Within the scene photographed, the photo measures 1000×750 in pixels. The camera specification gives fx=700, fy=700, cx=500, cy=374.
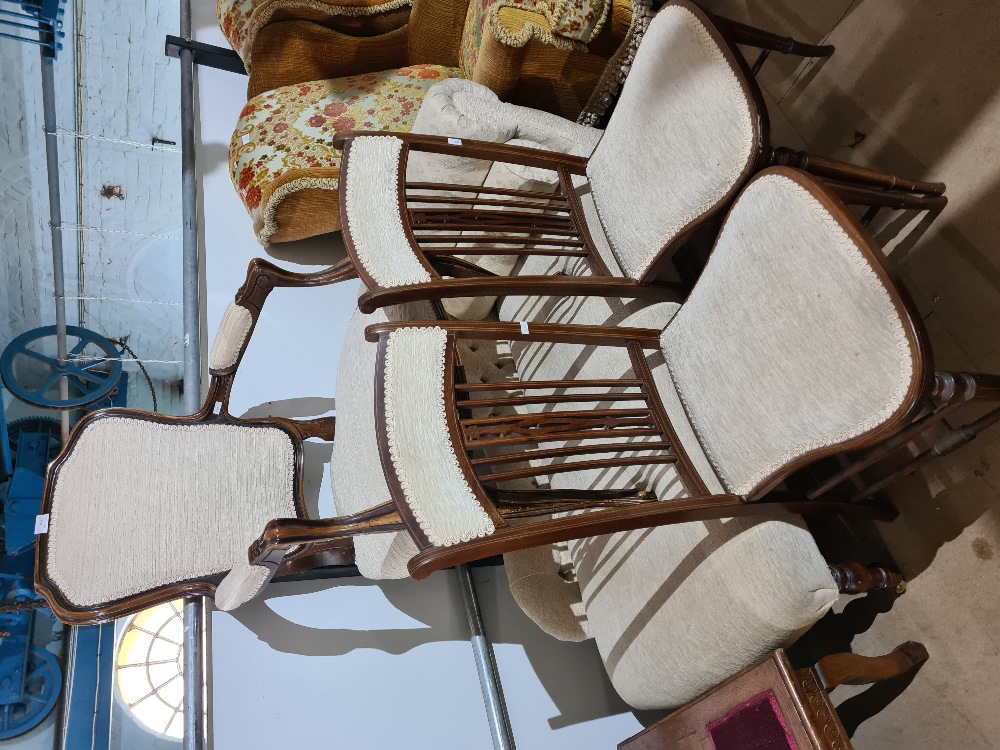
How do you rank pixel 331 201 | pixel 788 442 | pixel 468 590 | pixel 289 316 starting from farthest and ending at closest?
pixel 289 316
pixel 331 201
pixel 468 590
pixel 788 442

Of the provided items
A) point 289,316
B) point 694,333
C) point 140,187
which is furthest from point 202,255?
point 694,333

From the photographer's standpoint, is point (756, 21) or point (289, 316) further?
point (289, 316)

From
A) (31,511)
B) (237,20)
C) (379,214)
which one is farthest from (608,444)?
(31,511)

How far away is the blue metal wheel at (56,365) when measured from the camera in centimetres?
269

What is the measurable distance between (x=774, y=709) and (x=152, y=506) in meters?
1.32

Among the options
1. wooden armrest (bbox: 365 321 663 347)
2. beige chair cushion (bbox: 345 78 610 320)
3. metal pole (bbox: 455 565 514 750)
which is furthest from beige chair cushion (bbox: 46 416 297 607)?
beige chair cushion (bbox: 345 78 610 320)

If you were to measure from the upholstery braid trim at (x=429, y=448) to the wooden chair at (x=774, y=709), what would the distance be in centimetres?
52

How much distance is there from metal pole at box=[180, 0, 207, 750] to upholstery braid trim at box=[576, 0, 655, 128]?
137 cm

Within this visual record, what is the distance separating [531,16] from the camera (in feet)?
6.41

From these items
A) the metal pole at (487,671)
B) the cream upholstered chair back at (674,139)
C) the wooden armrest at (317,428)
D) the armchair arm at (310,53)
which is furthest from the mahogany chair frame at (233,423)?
the armchair arm at (310,53)

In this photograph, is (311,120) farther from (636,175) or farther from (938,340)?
(938,340)

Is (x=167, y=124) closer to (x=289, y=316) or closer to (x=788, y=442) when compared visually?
(x=289, y=316)

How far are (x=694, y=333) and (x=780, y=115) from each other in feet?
3.12

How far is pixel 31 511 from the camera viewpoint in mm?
2889
